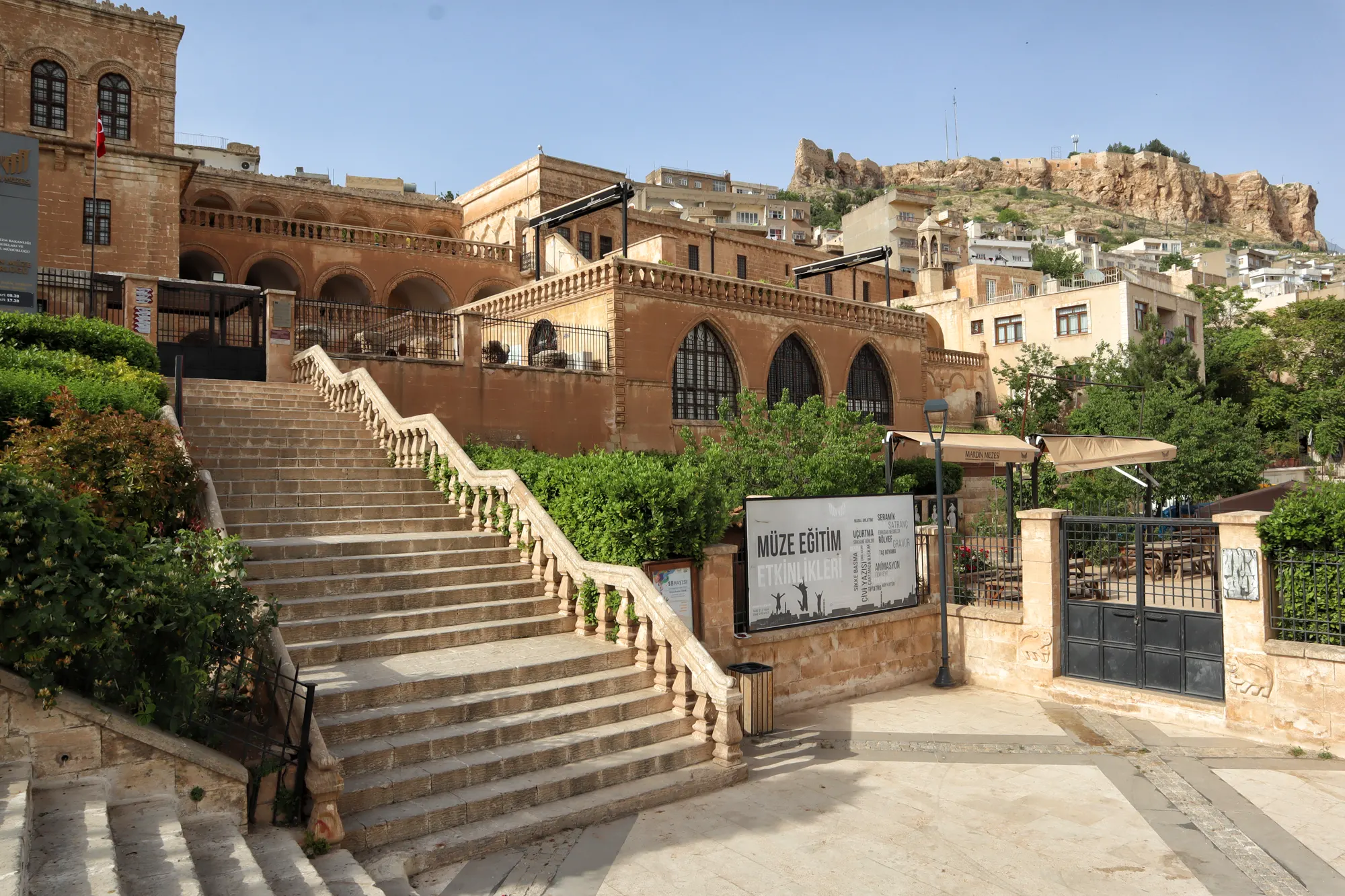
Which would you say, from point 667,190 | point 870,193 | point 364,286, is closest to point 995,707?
point 364,286

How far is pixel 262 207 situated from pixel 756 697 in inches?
1125

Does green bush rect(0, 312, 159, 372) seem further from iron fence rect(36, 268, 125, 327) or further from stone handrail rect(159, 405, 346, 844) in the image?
stone handrail rect(159, 405, 346, 844)

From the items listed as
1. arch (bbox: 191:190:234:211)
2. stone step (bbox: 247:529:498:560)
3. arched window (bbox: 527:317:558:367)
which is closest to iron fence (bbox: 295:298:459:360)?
arched window (bbox: 527:317:558:367)

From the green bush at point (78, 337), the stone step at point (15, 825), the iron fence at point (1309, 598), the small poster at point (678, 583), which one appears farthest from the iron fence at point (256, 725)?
the iron fence at point (1309, 598)

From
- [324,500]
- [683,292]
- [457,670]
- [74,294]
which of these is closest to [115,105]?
[74,294]

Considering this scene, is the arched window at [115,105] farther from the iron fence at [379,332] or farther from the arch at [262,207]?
the arch at [262,207]

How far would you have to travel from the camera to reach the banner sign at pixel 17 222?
13.3 metres

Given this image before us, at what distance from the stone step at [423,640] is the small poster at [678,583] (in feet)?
3.23

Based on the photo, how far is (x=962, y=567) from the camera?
13445mm

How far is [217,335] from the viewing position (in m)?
18.6

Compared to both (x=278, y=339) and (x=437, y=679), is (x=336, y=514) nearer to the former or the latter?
(x=437, y=679)

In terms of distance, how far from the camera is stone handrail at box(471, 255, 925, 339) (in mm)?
21062

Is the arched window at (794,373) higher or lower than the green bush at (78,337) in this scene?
higher

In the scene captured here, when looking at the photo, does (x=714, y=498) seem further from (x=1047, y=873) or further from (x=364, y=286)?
(x=364, y=286)
